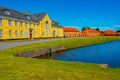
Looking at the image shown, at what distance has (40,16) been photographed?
6347 cm

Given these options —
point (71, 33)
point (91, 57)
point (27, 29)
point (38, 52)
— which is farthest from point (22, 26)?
point (71, 33)

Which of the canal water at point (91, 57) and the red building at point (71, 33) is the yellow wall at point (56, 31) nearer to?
the red building at point (71, 33)

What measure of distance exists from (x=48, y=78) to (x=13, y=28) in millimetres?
39592

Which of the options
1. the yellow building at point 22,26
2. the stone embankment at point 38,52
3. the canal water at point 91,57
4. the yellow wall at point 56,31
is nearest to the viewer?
the canal water at point 91,57

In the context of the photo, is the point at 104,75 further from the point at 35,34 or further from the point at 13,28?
the point at 35,34

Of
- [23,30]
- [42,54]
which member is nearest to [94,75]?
[42,54]

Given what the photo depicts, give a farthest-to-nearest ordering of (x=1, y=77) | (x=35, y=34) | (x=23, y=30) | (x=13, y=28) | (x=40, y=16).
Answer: (x=40, y=16) → (x=35, y=34) → (x=23, y=30) → (x=13, y=28) → (x=1, y=77)

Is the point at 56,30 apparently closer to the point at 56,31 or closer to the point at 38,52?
the point at 56,31

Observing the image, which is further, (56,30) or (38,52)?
(56,30)

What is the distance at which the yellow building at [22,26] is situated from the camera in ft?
141

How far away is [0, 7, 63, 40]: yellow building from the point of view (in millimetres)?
42844

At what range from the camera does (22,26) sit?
5031cm

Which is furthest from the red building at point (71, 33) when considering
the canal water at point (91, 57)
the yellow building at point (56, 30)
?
the canal water at point (91, 57)

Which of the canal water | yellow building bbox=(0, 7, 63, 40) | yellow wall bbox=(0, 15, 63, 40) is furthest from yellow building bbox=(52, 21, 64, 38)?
the canal water
